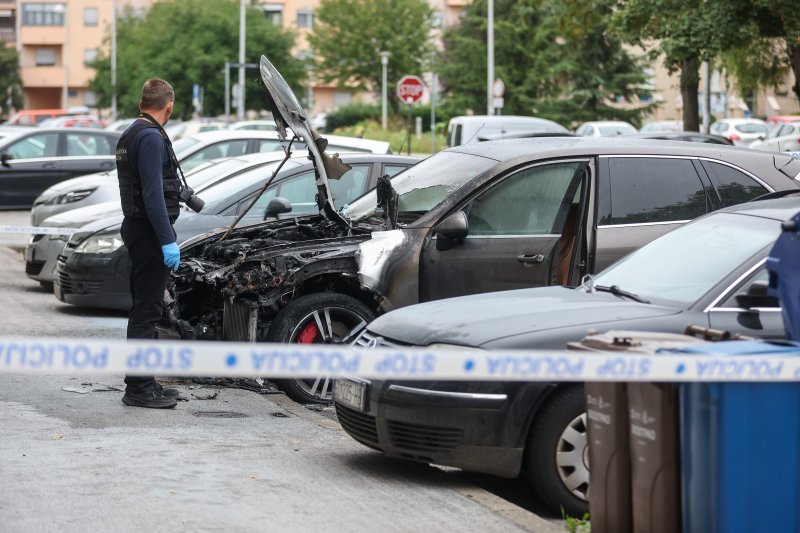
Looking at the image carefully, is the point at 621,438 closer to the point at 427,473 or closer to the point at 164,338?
the point at 427,473

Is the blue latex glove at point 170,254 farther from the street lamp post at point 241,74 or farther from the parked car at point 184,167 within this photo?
the street lamp post at point 241,74

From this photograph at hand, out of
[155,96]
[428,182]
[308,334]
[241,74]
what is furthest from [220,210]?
[241,74]

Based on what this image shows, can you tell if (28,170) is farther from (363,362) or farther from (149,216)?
(363,362)

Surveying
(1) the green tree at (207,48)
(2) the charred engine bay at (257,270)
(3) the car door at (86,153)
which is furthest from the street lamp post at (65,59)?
(2) the charred engine bay at (257,270)

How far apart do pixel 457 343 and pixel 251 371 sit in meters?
1.55

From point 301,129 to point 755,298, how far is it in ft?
12.9

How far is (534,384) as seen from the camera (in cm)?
596

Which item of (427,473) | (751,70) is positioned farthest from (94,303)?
(751,70)

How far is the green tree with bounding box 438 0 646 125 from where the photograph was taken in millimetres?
54062

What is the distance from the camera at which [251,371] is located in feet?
15.5

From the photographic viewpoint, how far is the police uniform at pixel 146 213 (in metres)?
8.02

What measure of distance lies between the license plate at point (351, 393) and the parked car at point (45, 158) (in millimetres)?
15024

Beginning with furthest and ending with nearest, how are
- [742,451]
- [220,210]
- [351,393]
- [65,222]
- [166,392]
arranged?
[65,222] < [220,210] < [166,392] < [351,393] < [742,451]

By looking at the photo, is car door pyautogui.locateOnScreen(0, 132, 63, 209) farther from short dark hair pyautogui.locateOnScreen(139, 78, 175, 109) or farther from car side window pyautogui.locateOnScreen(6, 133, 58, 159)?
short dark hair pyautogui.locateOnScreen(139, 78, 175, 109)
